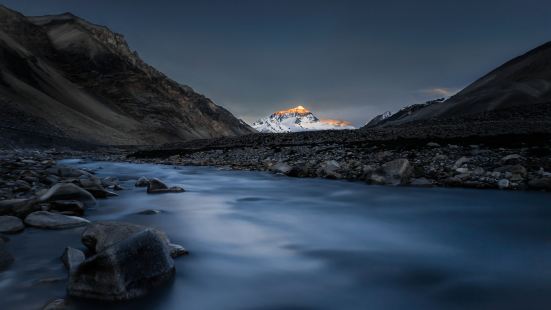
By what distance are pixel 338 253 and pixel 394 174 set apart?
24.2 ft

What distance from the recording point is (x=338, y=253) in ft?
19.5

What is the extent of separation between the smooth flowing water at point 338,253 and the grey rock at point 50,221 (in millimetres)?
250

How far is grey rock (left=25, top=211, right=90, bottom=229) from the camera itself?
20.3 feet

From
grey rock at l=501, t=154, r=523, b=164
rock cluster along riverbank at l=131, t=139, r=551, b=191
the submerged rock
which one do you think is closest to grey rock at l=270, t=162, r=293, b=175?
rock cluster along riverbank at l=131, t=139, r=551, b=191

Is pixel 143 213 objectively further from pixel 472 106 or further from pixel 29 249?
pixel 472 106

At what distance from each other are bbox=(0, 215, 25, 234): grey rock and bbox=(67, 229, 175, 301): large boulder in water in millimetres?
2847

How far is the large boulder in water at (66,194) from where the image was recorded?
7.39 m

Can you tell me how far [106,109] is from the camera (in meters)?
102

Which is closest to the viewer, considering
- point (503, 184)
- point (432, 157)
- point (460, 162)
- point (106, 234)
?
point (106, 234)

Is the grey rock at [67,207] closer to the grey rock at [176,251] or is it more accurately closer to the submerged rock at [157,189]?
the grey rock at [176,251]

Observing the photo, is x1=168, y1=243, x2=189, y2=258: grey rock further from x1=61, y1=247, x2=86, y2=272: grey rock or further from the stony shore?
the stony shore

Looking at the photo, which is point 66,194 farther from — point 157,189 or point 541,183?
point 541,183

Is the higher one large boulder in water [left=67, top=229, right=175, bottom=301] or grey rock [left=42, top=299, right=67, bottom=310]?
large boulder in water [left=67, top=229, right=175, bottom=301]

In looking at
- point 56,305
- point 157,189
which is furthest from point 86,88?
point 56,305
